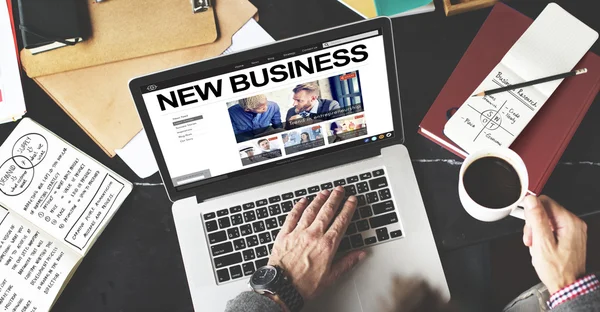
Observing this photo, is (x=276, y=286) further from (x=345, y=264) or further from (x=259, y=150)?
(x=259, y=150)

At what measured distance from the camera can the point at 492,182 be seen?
828 mm

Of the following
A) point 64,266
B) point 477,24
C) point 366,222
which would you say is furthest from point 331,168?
point 64,266

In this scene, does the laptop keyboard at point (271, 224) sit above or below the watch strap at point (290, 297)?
above

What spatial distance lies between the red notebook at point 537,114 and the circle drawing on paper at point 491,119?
0.04 metres

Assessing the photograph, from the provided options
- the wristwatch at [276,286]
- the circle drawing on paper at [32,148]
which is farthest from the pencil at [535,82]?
the circle drawing on paper at [32,148]

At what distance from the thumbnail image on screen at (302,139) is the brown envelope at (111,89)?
0.22 meters

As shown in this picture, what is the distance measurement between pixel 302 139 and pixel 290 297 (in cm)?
26

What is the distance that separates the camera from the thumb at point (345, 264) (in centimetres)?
A: 87

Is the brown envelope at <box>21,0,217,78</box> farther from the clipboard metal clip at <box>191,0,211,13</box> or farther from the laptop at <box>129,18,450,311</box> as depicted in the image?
the laptop at <box>129,18,450,311</box>

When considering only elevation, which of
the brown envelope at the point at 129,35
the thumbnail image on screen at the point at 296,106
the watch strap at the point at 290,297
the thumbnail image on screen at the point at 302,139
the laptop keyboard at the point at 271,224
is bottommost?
the watch strap at the point at 290,297

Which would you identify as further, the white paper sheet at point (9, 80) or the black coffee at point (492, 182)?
the white paper sheet at point (9, 80)

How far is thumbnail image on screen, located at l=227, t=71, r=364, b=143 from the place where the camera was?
82cm

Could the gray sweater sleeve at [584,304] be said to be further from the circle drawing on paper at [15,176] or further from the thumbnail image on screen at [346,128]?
the circle drawing on paper at [15,176]

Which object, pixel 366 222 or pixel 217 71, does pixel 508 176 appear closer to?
pixel 366 222
